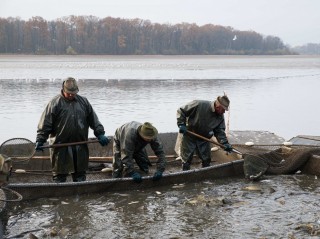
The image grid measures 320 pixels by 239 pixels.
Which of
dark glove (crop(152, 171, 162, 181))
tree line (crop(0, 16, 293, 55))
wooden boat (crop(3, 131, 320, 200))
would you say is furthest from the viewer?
tree line (crop(0, 16, 293, 55))

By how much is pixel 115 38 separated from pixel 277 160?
6802 cm

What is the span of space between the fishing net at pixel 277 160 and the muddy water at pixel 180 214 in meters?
0.41

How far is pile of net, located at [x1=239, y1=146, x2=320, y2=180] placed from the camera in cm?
820

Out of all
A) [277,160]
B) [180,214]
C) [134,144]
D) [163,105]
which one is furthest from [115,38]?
[180,214]

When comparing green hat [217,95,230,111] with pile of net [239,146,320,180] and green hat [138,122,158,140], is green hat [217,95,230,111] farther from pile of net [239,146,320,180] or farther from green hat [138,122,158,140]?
green hat [138,122,158,140]

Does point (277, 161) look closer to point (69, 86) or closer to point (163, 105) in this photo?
point (69, 86)

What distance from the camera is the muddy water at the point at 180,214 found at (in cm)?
580

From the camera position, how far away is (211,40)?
82750 mm

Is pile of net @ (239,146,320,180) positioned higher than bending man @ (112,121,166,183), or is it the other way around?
bending man @ (112,121,166,183)

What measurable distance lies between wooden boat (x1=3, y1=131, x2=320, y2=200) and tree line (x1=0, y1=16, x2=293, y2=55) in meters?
57.4

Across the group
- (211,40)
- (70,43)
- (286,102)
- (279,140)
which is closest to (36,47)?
(70,43)

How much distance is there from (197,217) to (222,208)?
52 cm

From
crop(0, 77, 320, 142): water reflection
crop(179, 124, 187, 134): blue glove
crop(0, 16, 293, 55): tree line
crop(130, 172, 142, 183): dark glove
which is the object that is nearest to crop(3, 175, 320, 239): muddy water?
crop(130, 172, 142, 183): dark glove

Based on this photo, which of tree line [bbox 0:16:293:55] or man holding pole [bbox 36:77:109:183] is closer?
man holding pole [bbox 36:77:109:183]
